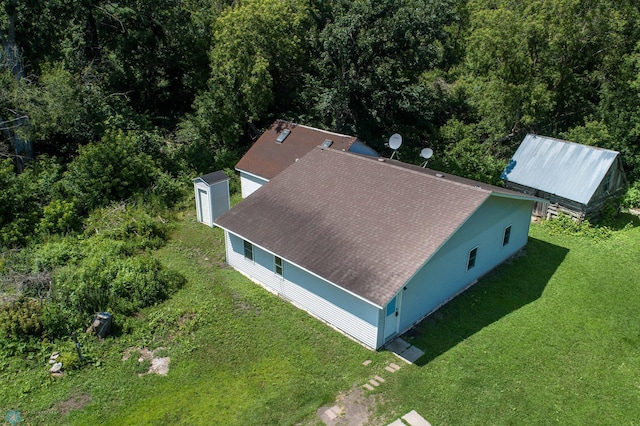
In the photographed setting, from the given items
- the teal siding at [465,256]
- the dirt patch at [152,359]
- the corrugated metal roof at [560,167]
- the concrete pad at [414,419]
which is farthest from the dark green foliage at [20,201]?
the corrugated metal roof at [560,167]

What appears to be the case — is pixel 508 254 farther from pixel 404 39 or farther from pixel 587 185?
pixel 404 39

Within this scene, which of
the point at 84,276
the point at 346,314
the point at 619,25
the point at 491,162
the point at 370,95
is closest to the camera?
the point at 346,314

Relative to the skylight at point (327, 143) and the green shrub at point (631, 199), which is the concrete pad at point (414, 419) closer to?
the skylight at point (327, 143)

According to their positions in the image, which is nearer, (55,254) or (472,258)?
(472,258)

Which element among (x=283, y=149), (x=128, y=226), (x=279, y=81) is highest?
(x=279, y=81)

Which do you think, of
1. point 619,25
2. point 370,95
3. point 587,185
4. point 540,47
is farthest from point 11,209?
point 619,25

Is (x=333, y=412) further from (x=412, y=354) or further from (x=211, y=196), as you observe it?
(x=211, y=196)

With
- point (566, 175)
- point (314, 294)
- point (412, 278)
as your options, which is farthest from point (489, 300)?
point (566, 175)
